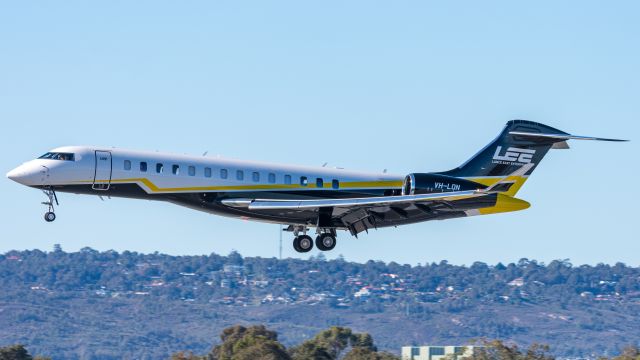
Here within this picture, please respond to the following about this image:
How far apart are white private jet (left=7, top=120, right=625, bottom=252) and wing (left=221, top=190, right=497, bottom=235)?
0.03 meters

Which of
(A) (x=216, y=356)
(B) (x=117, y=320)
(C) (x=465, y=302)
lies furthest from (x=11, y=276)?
(A) (x=216, y=356)

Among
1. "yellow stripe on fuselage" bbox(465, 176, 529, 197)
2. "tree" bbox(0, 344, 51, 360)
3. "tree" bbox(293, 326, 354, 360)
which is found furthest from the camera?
"tree" bbox(293, 326, 354, 360)

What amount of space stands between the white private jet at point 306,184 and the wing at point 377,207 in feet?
0.11

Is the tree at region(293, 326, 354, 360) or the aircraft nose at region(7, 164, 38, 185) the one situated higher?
the aircraft nose at region(7, 164, 38, 185)

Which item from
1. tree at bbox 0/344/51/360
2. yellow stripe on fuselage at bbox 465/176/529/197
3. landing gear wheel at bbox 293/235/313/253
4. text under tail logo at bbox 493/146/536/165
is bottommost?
tree at bbox 0/344/51/360

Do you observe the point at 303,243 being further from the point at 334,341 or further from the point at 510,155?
the point at 334,341

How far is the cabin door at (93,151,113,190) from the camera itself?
1531 inches

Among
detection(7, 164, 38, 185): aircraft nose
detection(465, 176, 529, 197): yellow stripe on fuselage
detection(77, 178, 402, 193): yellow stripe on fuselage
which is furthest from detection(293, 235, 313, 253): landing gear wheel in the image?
detection(7, 164, 38, 185): aircraft nose

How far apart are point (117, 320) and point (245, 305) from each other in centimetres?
2252

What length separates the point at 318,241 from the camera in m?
42.7

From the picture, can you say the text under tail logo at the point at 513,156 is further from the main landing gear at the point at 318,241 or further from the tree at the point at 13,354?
the tree at the point at 13,354

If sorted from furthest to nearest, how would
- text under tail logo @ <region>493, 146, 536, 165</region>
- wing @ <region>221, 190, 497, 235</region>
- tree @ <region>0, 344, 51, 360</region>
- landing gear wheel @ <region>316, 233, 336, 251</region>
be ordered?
tree @ <region>0, 344, 51, 360</region>
text under tail logo @ <region>493, 146, 536, 165</region>
landing gear wheel @ <region>316, 233, 336, 251</region>
wing @ <region>221, 190, 497, 235</region>

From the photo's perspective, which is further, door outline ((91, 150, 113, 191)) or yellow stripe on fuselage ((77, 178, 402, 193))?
yellow stripe on fuselage ((77, 178, 402, 193))

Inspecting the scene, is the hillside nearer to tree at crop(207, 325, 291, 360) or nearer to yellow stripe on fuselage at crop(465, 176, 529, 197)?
tree at crop(207, 325, 291, 360)
